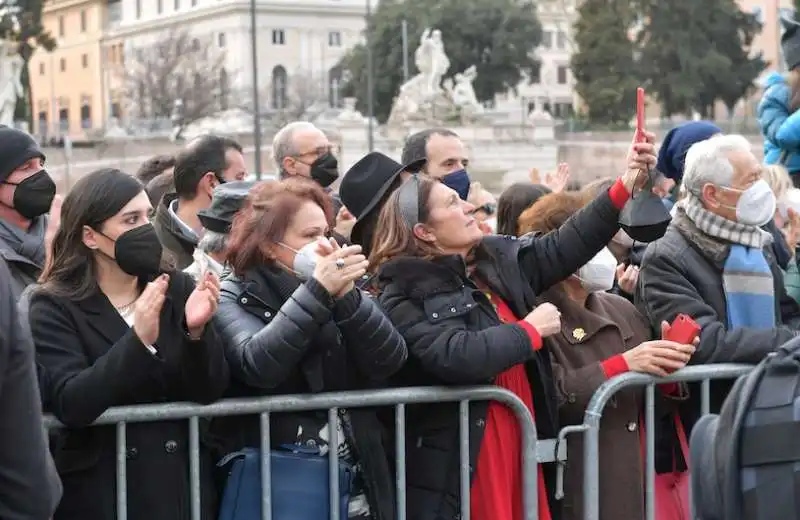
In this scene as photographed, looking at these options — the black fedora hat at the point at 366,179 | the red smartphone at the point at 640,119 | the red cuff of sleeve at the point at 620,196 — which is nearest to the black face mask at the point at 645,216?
the red cuff of sleeve at the point at 620,196

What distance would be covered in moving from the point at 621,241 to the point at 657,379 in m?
1.56

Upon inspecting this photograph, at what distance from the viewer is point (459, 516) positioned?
16.9 ft

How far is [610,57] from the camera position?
6688 cm

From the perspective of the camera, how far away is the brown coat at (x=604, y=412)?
214 inches

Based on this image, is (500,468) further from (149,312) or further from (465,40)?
(465,40)

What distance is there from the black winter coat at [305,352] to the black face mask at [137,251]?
358 millimetres

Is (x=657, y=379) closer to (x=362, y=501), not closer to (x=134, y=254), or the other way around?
(x=362, y=501)

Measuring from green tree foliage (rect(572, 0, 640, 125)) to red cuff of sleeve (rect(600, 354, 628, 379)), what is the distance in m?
61.3

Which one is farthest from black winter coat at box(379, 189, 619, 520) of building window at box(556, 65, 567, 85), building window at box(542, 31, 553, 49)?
building window at box(556, 65, 567, 85)

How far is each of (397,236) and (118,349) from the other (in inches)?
47.9

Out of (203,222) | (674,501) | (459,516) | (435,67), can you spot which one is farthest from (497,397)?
(435,67)

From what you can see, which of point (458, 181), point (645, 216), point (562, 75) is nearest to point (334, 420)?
point (645, 216)

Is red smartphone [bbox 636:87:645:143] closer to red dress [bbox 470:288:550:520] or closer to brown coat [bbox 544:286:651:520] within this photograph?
brown coat [bbox 544:286:651:520]

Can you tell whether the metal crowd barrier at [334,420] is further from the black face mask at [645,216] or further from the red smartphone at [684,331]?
the black face mask at [645,216]
